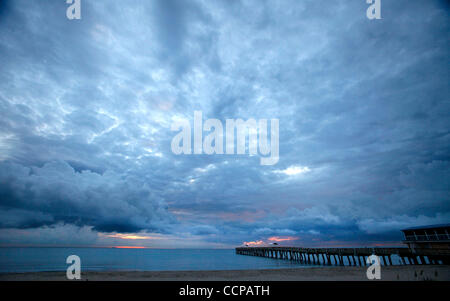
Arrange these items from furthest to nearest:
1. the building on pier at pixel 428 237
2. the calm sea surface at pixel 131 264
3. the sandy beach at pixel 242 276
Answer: the calm sea surface at pixel 131 264 < the building on pier at pixel 428 237 < the sandy beach at pixel 242 276

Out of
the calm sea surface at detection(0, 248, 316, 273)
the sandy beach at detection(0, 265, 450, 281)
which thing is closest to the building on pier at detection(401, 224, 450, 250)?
the sandy beach at detection(0, 265, 450, 281)

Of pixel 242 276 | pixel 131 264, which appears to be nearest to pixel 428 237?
pixel 242 276

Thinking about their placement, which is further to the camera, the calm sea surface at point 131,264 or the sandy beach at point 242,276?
the calm sea surface at point 131,264

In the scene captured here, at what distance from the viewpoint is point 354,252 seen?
1725 inches

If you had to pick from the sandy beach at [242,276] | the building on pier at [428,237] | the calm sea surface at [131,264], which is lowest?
the calm sea surface at [131,264]

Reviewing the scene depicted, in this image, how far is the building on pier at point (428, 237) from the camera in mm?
29953

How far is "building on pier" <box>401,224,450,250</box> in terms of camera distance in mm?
29953

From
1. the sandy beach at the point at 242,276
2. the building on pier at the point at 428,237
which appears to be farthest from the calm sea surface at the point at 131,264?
the building on pier at the point at 428,237

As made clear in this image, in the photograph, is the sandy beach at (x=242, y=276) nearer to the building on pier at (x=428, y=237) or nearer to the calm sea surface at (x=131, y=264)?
the building on pier at (x=428, y=237)
